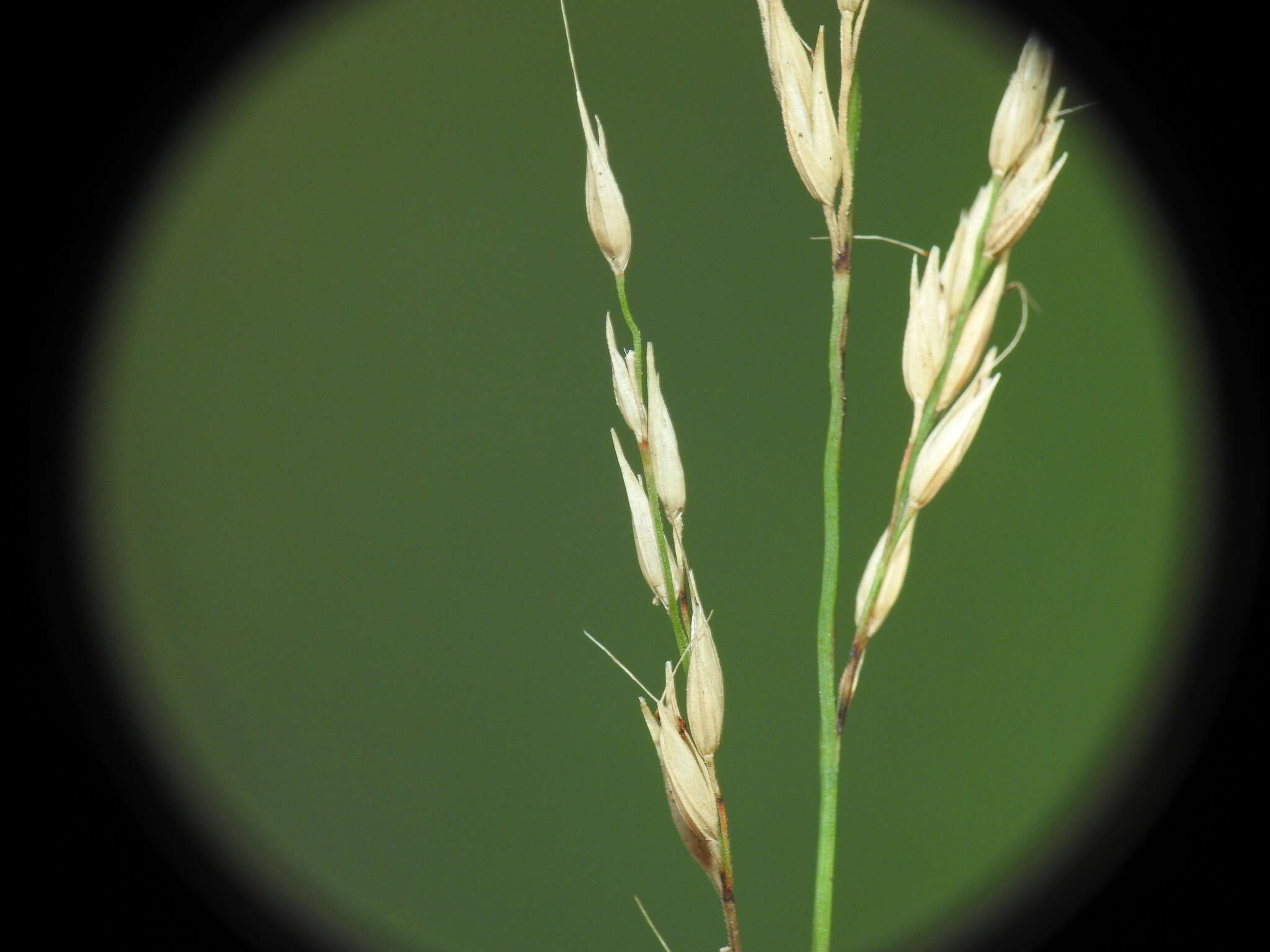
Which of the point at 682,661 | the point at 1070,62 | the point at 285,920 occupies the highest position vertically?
the point at 1070,62

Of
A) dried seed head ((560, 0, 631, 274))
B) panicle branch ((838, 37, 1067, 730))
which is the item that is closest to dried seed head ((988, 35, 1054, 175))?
panicle branch ((838, 37, 1067, 730))

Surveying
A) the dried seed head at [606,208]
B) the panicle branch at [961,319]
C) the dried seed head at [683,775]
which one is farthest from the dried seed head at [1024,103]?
the dried seed head at [683,775]

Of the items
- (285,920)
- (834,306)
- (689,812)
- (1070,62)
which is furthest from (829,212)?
(285,920)

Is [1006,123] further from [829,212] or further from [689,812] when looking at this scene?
[689,812]

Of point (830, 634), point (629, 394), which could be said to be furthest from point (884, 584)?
point (629, 394)

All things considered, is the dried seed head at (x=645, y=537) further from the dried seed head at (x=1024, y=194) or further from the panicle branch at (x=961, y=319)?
the dried seed head at (x=1024, y=194)

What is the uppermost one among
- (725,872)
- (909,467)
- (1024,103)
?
(1024,103)

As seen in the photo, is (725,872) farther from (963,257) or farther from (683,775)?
(963,257)
